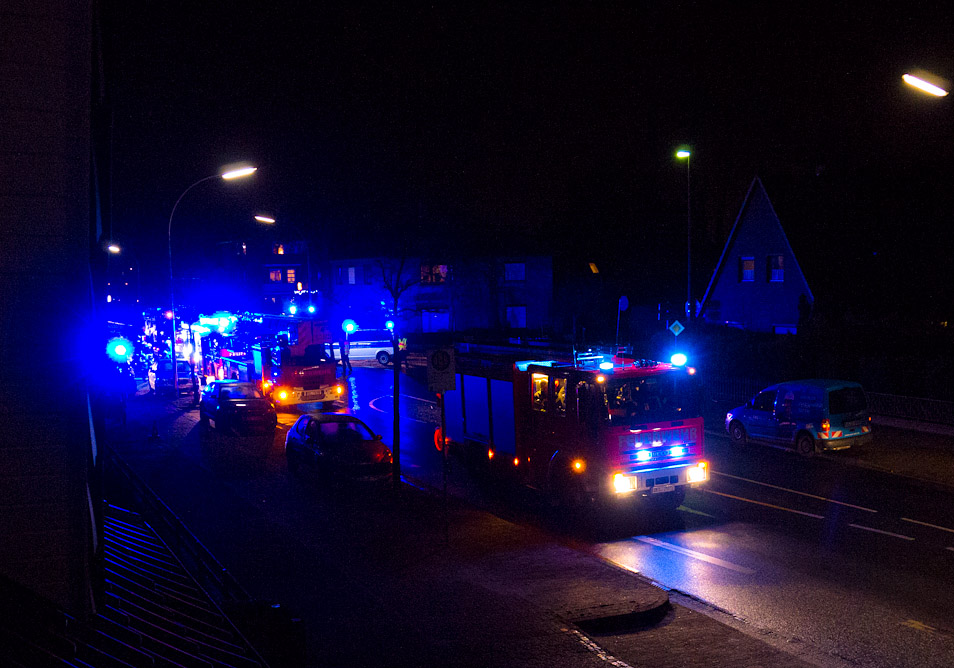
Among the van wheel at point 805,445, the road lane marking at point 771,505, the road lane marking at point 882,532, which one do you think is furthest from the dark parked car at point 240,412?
the road lane marking at point 882,532

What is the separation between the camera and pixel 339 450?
17.5 m

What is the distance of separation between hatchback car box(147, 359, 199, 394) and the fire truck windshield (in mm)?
28141

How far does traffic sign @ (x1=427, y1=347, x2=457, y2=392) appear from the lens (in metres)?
13.1

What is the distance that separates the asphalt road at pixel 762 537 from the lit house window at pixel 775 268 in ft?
60.2

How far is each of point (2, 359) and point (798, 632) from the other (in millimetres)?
8557

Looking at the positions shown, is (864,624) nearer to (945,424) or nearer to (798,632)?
(798,632)

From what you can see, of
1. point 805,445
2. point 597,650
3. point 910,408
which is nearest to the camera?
point 597,650

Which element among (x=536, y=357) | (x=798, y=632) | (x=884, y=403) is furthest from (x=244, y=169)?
(x=884, y=403)

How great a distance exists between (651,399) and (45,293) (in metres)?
10.6

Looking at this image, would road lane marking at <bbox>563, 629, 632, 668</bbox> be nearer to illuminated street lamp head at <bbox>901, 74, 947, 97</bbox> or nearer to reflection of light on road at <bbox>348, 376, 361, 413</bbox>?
illuminated street lamp head at <bbox>901, 74, 947, 97</bbox>

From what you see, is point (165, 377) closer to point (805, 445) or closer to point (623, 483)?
point (805, 445)

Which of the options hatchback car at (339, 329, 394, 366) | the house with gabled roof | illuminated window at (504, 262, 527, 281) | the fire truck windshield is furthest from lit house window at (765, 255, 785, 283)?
illuminated window at (504, 262, 527, 281)

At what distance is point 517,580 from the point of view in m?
10.8

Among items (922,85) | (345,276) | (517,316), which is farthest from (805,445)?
(345,276)
